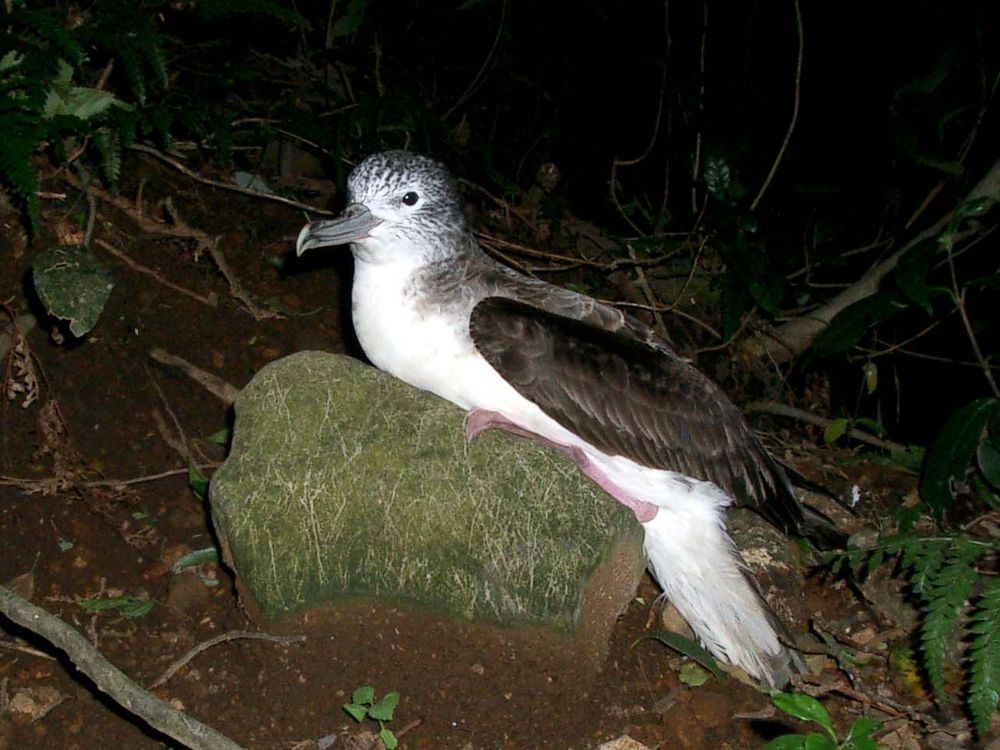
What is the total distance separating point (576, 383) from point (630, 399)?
26 cm

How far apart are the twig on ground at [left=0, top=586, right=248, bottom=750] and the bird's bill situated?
1598 mm

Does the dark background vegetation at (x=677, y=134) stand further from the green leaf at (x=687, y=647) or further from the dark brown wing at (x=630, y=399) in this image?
the green leaf at (x=687, y=647)

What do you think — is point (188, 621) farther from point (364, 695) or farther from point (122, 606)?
point (364, 695)

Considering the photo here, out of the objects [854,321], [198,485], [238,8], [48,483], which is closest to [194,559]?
[198,485]

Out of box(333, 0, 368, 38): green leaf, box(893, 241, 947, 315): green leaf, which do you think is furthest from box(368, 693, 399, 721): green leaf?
box(333, 0, 368, 38): green leaf

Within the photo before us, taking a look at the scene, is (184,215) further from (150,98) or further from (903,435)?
(903,435)

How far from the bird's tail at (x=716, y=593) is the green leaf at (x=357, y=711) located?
5.05ft

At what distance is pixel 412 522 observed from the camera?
11.7 feet

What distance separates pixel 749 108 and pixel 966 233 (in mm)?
1788

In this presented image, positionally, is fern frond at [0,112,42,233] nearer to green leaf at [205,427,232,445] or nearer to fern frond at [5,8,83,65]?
fern frond at [5,8,83,65]

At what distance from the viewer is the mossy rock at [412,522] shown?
11.6ft

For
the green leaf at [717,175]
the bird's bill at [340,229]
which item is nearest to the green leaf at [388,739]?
the bird's bill at [340,229]

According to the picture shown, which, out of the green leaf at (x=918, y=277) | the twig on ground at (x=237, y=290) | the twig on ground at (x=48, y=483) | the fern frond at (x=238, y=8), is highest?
the fern frond at (x=238, y=8)

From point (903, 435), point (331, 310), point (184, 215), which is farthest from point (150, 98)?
point (903, 435)
